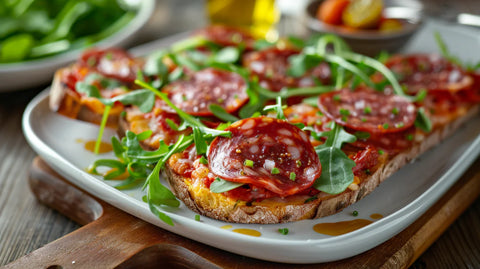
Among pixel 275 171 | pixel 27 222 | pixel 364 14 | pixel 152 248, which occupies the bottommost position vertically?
pixel 27 222

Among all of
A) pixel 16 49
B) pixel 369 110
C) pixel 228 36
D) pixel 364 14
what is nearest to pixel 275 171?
pixel 369 110

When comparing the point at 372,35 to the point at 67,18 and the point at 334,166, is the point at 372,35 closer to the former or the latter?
the point at 334,166

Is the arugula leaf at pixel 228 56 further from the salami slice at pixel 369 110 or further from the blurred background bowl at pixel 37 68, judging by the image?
the blurred background bowl at pixel 37 68

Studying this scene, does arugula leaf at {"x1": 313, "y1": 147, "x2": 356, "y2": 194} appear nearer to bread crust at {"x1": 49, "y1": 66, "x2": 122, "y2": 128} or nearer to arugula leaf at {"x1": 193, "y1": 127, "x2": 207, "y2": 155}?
arugula leaf at {"x1": 193, "y1": 127, "x2": 207, "y2": 155}

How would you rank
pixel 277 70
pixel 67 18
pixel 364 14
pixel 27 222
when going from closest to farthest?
pixel 27 222, pixel 277 70, pixel 364 14, pixel 67 18

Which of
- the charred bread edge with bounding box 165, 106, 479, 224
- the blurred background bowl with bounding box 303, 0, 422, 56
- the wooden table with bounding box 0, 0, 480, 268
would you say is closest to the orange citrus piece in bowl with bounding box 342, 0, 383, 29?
the blurred background bowl with bounding box 303, 0, 422, 56

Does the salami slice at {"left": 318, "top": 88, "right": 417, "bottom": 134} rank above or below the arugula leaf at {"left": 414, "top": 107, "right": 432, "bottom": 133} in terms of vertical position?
above

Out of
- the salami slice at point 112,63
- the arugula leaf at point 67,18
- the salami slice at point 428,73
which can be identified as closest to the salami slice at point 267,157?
the salami slice at point 112,63

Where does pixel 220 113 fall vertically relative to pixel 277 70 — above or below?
above
